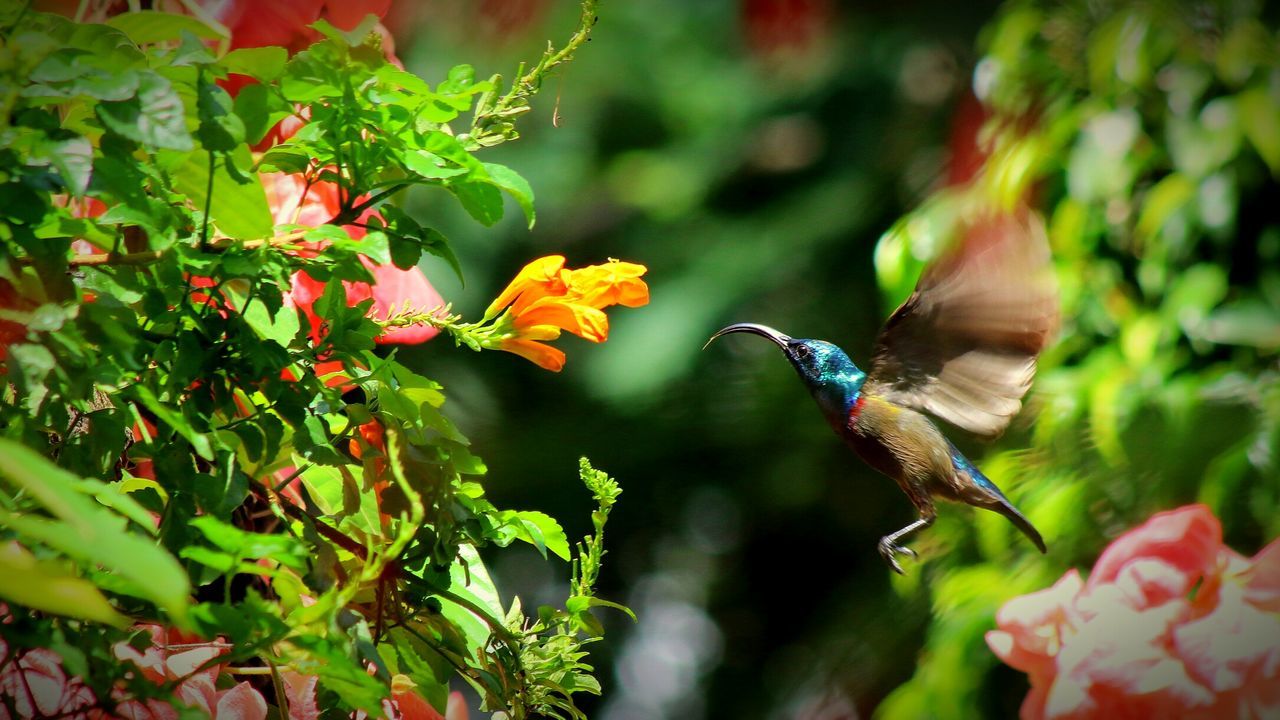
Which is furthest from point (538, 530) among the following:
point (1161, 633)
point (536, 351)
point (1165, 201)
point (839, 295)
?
point (839, 295)

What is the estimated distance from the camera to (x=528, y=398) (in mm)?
1575

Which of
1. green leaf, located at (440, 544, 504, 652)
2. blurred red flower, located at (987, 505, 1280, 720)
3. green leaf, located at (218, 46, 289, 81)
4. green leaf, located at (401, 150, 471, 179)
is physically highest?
green leaf, located at (218, 46, 289, 81)

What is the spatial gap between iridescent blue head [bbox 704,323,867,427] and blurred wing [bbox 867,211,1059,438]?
12 millimetres

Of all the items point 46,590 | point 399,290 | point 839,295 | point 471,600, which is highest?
point 46,590

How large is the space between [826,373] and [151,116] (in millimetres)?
302

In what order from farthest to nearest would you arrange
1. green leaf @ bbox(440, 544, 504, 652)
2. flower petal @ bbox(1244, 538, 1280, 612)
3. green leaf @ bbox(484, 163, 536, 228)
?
1. flower petal @ bbox(1244, 538, 1280, 612)
2. green leaf @ bbox(440, 544, 504, 652)
3. green leaf @ bbox(484, 163, 536, 228)

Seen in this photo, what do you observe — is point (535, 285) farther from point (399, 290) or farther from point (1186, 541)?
point (1186, 541)

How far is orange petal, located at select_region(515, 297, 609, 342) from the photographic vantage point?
0.52m

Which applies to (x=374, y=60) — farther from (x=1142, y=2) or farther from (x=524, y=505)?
(x=524, y=505)

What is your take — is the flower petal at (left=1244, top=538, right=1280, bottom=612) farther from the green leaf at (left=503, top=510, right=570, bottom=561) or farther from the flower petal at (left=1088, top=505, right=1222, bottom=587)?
the green leaf at (left=503, top=510, right=570, bottom=561)

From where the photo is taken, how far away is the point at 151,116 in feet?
1.11

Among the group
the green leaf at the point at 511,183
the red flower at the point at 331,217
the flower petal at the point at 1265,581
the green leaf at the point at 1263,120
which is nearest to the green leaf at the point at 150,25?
the green leaf at the point at 511,183

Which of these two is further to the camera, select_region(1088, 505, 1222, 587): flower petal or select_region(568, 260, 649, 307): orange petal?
select_region(1088, 505, 1222, 587): flower petal

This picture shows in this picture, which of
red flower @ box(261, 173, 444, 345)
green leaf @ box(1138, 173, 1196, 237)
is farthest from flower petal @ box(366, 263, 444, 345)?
green leaf @ box(1138, 173, 1196, 237)
